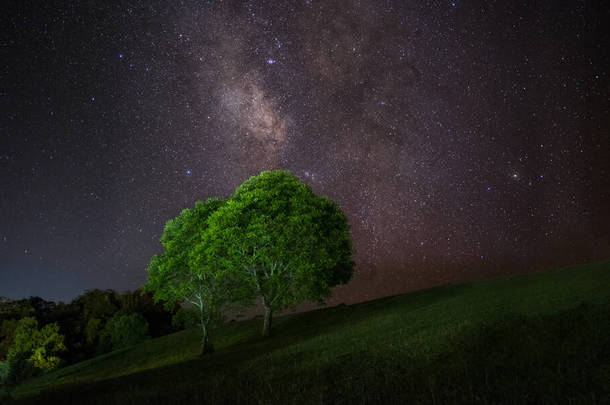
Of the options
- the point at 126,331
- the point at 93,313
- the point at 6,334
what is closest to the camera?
the point at 6,334

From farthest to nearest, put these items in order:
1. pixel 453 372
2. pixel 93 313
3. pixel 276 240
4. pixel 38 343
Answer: pixel 93 313 → pixel 38 343 → pixel 276 240 → pixel 453 372

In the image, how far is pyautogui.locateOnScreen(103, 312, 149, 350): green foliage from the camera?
61250mm

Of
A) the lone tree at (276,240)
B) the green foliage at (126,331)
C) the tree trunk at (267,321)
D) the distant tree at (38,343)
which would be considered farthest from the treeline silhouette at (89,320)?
the lone tree at (276,240)

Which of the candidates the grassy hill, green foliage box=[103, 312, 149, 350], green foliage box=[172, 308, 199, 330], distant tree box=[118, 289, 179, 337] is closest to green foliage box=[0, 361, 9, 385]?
green foliage box=[172, 308, 199, 330]

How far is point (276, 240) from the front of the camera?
95.9 feet

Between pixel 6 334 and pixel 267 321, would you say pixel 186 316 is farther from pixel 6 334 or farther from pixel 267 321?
pixel 6 334

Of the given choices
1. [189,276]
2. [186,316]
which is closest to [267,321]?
[186,316]

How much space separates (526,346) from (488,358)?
169 centimetres

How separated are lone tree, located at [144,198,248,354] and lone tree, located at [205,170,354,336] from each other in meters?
1.81

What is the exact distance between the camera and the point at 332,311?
41156 millimetres

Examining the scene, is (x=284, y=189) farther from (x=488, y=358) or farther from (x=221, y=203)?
(x=488, y=358)

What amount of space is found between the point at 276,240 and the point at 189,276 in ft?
30.6

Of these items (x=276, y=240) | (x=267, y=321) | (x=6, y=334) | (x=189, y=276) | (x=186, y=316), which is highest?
(x=276, y=240)

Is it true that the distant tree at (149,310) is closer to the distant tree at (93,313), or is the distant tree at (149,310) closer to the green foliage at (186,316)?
the distant tree at (93,313)
